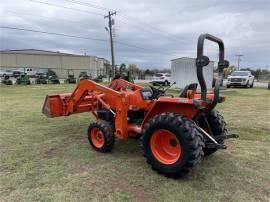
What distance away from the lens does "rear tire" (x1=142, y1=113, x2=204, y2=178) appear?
3.90 metres

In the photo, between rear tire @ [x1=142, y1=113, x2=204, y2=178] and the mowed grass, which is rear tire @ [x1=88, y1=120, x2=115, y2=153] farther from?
rear tire @ [x1=142, y1=113, x2=204, y2=178]

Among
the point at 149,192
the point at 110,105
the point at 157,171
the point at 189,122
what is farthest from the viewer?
the point at 110,105

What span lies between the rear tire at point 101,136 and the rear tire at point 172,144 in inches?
37.9

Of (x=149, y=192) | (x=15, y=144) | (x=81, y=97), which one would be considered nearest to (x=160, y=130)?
(x=149, y=192)

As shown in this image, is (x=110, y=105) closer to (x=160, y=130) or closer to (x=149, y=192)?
(x=160, y=130)

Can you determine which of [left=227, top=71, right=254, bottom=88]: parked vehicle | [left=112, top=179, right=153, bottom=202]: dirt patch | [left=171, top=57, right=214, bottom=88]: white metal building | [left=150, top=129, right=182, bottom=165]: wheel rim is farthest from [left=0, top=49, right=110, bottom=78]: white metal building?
[left=112, top=179, right=153, bottom=202]: dirt patch

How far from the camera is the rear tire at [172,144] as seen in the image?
12.8 feet

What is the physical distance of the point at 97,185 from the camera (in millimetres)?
→ 3936

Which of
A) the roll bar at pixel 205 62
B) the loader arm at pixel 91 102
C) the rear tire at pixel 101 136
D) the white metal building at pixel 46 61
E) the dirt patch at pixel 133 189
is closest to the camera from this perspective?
the dirt patch at pixel 133 189

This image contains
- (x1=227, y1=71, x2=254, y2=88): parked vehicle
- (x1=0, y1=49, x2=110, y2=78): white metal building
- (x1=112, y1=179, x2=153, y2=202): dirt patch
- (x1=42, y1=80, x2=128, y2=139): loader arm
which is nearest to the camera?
(x1=112, y1=179, x2=153, y2=202): dirt patch

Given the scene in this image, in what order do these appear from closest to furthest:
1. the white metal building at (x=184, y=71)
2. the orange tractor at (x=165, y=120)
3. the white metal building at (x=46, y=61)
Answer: the orange tractor at (x=165, y=120) → the white metal building at (x=184, y=71) → the white metal building at (x=46, y=61)

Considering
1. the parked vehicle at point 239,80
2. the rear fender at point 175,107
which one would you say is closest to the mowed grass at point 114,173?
the rear fender at point 175,107

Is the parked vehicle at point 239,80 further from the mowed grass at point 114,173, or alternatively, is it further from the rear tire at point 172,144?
the rear tire at point 172,144

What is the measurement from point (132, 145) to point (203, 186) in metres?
2.10
